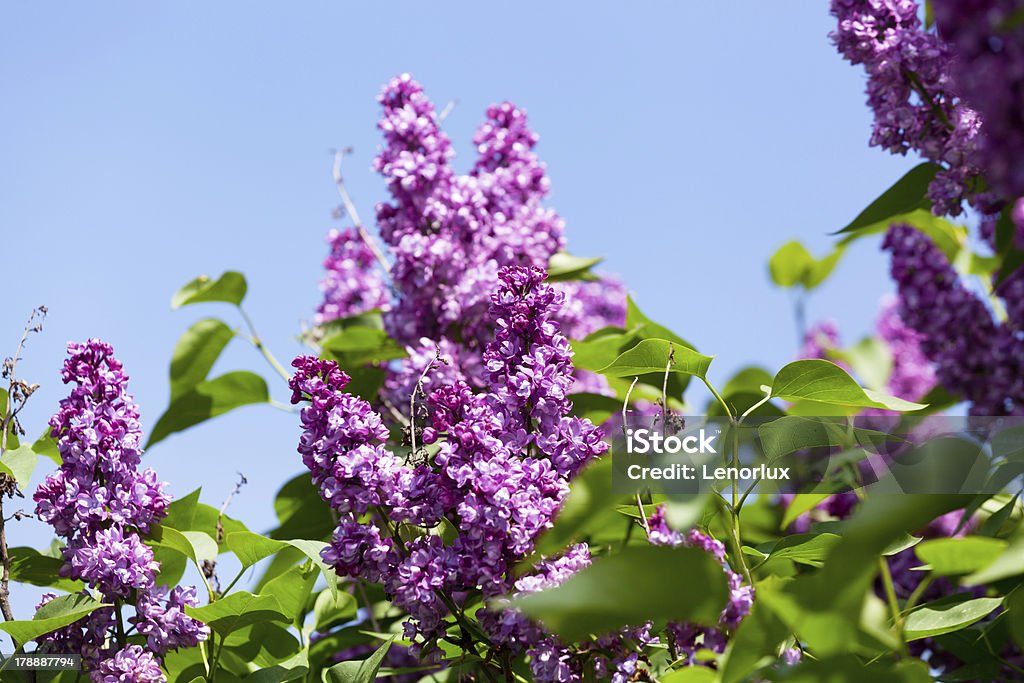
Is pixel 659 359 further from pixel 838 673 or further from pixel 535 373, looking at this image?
pixel 838 673

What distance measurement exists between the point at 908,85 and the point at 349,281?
1.18m

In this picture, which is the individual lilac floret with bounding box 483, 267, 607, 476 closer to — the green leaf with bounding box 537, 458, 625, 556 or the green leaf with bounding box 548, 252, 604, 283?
the green leaf with bounding box 537, 458, 625, 556

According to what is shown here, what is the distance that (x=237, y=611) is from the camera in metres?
1.21

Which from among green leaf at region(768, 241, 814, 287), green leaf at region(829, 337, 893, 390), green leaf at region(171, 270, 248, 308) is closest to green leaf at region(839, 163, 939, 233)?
green leaf at region(171, 270, 248, 308)

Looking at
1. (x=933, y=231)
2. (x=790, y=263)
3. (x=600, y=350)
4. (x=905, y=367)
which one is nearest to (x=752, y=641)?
(x=600, y=350)

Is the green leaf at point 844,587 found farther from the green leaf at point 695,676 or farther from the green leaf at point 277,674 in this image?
the green leaf at point 277,674

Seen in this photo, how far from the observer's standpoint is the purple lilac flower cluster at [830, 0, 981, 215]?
1401 mm

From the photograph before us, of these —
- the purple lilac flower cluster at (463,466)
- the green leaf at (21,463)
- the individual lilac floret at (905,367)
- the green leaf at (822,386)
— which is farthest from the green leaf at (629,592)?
the individual lilac floret at (905,367)

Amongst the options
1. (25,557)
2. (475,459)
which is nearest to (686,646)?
(475,459)

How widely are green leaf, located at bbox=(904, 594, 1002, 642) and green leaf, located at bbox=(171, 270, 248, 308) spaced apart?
139cm

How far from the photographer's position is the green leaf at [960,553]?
2.40 ft

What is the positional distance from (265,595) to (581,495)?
2.08 feet

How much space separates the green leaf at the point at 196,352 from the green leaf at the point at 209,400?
3 centimetres

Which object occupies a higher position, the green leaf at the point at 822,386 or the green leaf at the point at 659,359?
the green leaf at the point at 659,359
